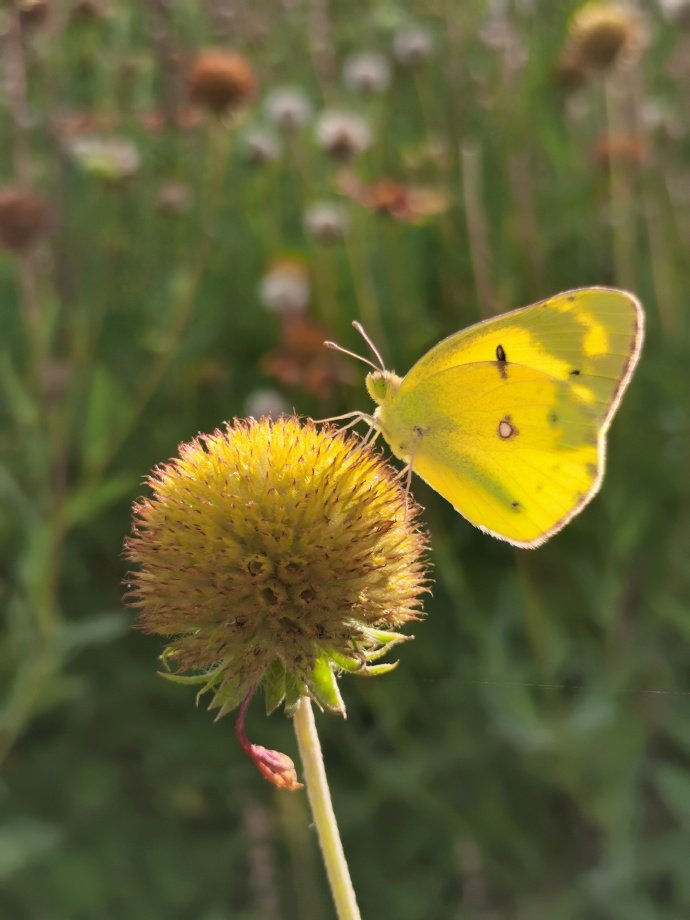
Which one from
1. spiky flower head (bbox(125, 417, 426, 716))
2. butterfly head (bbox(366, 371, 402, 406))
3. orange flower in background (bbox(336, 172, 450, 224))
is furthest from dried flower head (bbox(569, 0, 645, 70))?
spiky flower head (bbox(125, 417, 426, 716))

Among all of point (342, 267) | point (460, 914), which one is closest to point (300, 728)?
point (460, 914)

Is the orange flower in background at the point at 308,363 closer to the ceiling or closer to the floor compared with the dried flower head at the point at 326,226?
closer to the floor

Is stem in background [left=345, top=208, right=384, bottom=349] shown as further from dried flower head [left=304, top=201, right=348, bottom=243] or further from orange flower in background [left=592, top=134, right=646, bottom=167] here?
orange flower in background [left=592, top=134, right=646, bottom=167]

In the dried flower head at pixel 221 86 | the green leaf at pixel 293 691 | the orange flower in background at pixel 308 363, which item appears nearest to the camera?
the green leaf at pixel 293 691

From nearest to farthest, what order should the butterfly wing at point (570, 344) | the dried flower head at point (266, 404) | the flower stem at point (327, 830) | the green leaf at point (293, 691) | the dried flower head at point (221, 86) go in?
1. the flower stem at point (327, 830)
2. the green leaf at point (293, 691)
3. the butterfly wing at point (570, 344)
4. the dried flower head at point (221, 86)
5. the dried flower head at point (266, 404)

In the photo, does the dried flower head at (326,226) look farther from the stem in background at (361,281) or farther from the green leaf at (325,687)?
the green leaf at (325,687)

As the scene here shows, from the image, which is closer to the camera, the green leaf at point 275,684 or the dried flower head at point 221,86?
the green leaf at point 275,684

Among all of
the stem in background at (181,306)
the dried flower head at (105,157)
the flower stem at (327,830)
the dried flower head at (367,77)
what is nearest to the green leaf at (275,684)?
the flower stem at (327,830)
